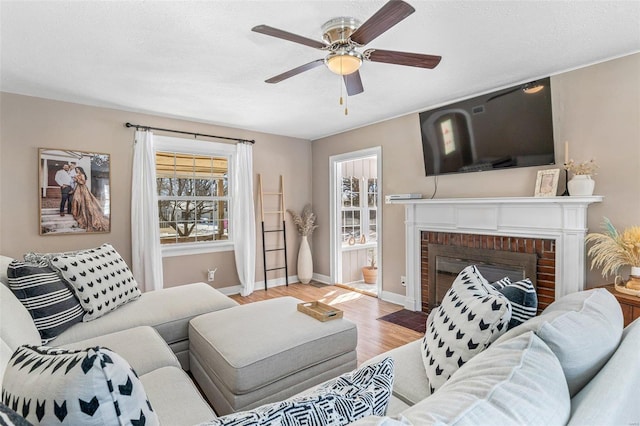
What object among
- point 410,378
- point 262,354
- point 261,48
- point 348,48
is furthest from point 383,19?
point 262,354

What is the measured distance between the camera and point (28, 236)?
10.1 feet

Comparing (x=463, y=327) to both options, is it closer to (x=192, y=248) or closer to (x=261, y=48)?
(x=261, y=48)

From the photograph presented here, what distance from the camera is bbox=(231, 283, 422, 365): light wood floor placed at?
9.26 feet

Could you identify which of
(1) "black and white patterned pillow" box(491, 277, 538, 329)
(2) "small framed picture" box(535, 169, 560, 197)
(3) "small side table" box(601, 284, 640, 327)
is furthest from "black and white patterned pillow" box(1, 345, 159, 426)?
(2) "small framed picture" box(535, 169, 560, 197)

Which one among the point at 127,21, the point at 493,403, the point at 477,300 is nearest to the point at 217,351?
the point at 477,300

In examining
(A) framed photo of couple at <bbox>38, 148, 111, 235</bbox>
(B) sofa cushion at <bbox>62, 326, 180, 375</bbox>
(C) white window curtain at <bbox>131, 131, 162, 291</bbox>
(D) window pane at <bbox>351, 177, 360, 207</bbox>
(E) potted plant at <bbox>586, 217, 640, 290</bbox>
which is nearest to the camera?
(B) sofa cushion at <bbox>62, 326, 180, 375</bbox>

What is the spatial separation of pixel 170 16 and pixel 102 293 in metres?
1.87

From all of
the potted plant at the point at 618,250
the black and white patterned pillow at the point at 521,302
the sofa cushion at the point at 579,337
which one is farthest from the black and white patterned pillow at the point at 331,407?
the potted plant at the point at 618,250

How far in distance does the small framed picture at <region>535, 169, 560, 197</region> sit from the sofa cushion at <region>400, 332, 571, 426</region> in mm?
2418

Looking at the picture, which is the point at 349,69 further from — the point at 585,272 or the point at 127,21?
the point at 585,272

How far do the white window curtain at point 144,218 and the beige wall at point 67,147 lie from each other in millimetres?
103

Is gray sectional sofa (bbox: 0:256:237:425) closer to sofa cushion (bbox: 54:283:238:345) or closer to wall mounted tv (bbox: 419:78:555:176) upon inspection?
sofa cushion (bbox: 54:283:238:345)

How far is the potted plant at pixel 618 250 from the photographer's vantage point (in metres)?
2.14

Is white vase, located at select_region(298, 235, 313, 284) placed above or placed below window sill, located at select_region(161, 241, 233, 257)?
below
